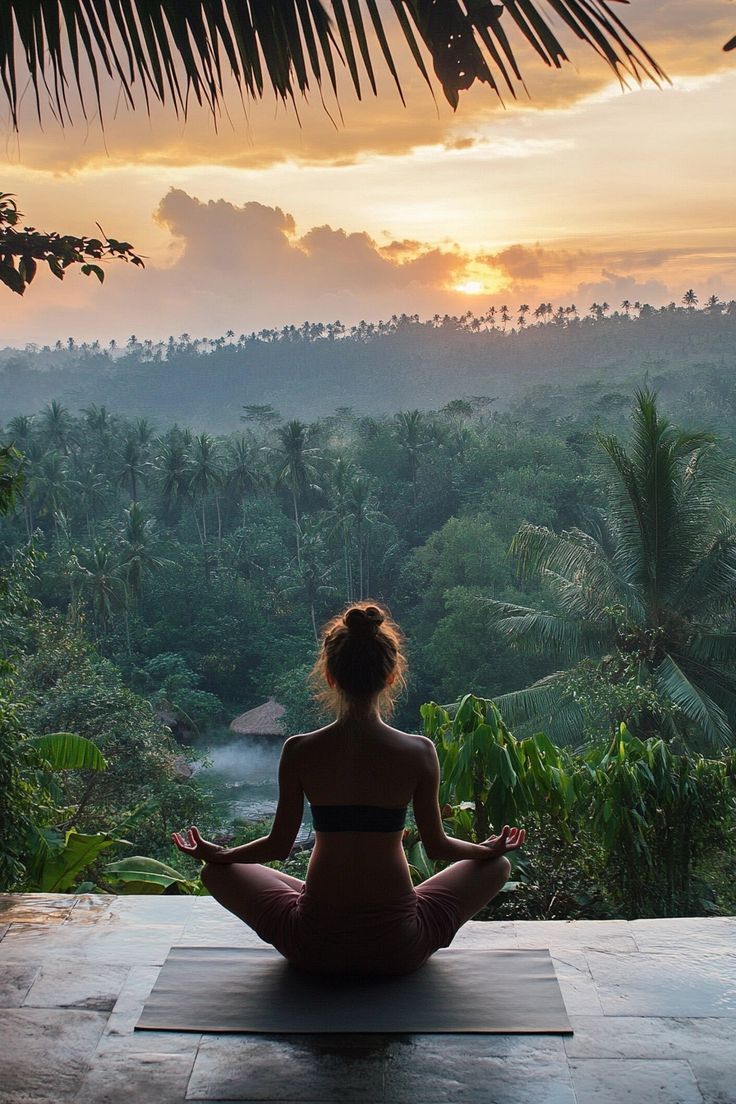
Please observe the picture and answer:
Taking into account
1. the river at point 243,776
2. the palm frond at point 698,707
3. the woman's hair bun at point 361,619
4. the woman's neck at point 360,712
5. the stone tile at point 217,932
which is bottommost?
the river at point 243,776

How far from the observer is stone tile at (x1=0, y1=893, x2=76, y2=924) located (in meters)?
2.44

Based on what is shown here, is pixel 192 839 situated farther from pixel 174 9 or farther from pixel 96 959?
pixel 174 9

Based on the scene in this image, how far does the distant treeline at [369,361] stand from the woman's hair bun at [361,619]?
42092 millimetres

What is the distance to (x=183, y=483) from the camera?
30.6m

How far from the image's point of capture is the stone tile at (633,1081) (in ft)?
5.43

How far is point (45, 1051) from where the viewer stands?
5.97 feet

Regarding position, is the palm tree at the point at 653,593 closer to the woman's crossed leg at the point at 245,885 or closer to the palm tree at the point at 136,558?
the woman's crossed leg at the point at 245,885

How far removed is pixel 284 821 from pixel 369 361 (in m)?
53.7

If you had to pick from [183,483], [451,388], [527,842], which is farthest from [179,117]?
[451,388]

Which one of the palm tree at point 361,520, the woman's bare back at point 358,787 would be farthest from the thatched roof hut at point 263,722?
the woman's bare back at point 358,787

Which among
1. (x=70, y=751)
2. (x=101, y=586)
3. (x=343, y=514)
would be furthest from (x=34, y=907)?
(x=343, y=514)

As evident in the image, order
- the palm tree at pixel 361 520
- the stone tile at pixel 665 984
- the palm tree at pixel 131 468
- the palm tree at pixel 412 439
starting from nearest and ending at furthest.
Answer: the stone tile at pixel 665 984, the palm tree at pixel 361 520, the palm tree at pixel 412 439, the palm tree at pixel 131 468

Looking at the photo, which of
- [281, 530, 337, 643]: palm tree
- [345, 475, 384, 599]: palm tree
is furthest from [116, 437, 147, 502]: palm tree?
[345, 475, 384, 599]: palm tree

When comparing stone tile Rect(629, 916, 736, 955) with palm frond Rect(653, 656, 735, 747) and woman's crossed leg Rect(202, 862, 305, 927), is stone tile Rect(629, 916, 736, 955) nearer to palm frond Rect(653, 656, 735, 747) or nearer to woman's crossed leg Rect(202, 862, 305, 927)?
woman's crossed leg Rect(202, 862, 305, 927)
